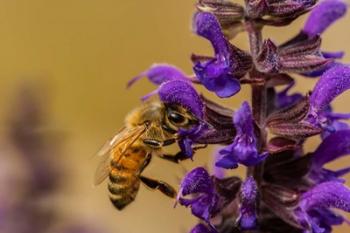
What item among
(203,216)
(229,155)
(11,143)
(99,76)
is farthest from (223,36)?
(99,76)

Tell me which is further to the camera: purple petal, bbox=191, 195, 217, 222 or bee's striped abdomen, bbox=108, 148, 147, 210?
bee's striped abdomen, bbox=108, 148, 147, 210

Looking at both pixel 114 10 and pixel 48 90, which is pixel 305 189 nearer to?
pixel 48 90

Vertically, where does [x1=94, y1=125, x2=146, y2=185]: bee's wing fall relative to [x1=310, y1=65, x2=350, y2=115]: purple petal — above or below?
below

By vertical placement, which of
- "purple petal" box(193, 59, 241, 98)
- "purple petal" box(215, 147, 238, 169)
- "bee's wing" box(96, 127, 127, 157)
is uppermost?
"purple petal" box(193, 59, 241, 98)

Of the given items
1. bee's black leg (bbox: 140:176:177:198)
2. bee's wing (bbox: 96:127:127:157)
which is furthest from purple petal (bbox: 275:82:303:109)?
bee's wing (bbox: 96:127:127:157)

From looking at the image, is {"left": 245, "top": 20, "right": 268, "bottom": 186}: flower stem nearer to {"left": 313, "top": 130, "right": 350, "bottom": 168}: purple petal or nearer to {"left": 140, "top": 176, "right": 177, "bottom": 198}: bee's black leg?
{"left": 313, "top": 130, "right": 350, "bottom": 168}: purple petal

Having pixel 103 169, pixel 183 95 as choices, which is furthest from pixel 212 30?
pixel 103 169
